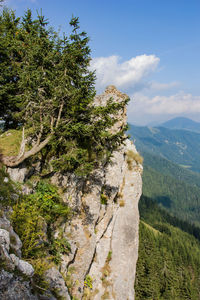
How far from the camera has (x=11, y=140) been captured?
13.2 meters

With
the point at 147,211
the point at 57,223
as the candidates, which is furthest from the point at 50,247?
the point at 147,211

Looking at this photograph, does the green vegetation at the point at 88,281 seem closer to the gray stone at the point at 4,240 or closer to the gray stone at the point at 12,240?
the gray stone at the point at 12,240

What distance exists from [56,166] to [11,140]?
468cm

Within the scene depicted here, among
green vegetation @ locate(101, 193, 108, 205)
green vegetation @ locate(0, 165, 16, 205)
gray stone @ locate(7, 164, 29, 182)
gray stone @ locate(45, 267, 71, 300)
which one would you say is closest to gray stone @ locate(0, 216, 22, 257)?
green vegetation @ locate(0, 165, 16, 205)

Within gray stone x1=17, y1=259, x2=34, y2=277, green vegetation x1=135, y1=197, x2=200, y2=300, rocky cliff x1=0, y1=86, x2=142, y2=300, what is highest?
Result: gray stone x1=17, y1=259, x2=34, y2=277

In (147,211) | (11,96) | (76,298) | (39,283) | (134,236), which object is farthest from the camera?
(147,211)

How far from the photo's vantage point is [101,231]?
1741 cm

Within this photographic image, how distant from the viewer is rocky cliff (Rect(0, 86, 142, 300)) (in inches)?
501

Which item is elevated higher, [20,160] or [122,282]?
[20,160]

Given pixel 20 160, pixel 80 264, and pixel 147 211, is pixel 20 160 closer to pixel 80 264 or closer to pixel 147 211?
pixel 80 264

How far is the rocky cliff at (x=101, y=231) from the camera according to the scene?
12.7 m

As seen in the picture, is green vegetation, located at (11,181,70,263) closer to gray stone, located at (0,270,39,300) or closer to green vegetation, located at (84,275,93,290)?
gray stone, located at (0,270,39,300)

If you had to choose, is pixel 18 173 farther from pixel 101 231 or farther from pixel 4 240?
pixel 101 231

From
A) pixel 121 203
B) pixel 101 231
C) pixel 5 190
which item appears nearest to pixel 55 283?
pixel 5 190
